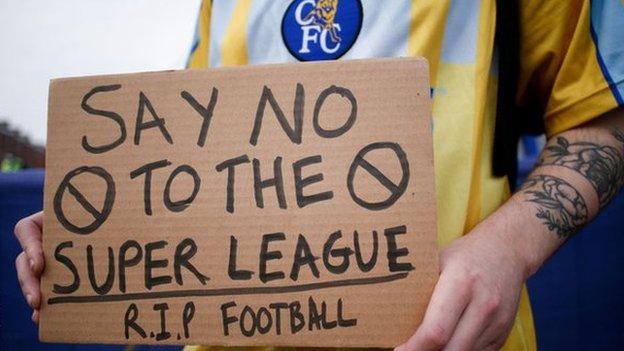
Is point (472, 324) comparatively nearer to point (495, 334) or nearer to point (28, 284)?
point (495, 334)

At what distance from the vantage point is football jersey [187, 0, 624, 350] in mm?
604

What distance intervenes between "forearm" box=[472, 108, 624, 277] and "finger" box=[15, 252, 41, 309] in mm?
594

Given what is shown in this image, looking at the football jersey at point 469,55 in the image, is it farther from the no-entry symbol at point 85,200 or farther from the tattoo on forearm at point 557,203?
the no-entry symbol at point 85,200

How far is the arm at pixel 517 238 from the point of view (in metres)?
0.47

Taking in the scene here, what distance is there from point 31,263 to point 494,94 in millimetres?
700

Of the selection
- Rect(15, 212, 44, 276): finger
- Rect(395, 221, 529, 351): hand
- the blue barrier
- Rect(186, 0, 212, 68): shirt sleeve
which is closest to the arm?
Rect(395, 221, 529, 351): hand

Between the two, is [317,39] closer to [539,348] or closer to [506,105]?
[506,105]

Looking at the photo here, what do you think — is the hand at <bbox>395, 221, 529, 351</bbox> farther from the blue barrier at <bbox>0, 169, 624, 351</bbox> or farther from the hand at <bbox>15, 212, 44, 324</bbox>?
the blue barrier at <bbox>0, 169, 624, 351</bbox>

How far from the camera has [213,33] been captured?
30.1 inches

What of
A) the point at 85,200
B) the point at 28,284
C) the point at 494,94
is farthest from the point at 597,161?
the point at 28,284

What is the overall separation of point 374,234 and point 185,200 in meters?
0.24

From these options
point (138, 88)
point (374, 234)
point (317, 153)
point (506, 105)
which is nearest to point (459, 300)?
point (374, 234)

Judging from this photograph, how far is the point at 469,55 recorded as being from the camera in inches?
24.5

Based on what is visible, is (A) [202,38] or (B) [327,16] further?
(A) [202,38]
